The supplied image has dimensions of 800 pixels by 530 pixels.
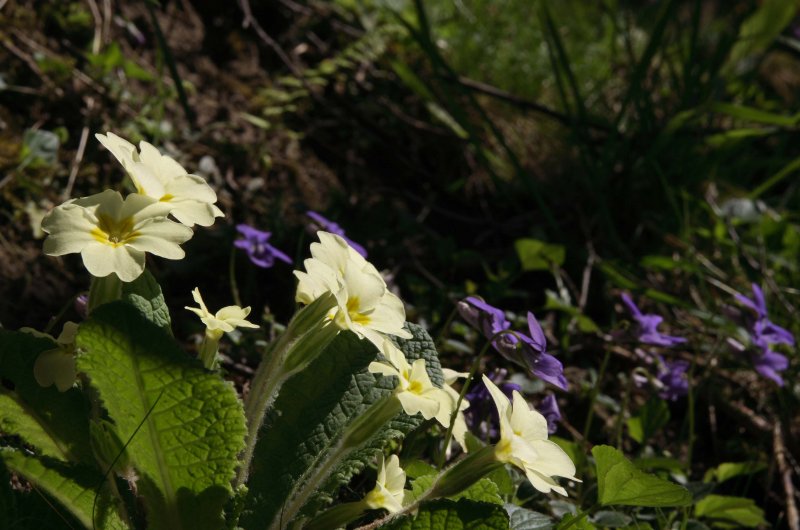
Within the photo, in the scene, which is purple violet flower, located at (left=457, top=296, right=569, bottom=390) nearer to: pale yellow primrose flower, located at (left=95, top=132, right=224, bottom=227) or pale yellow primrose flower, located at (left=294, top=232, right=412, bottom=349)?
pale yellow primrose flower, located at (left=294, top=232, right=412, bottom=349)

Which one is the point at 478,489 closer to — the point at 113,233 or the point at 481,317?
the point at 481,317

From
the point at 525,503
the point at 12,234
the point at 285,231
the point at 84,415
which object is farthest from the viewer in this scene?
the point at 285,231

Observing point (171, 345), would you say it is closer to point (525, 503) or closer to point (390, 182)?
point (525, 503)

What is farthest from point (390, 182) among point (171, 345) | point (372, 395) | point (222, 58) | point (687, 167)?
point (171, 345)

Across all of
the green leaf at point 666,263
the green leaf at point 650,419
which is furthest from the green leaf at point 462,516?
the green leaf at point 666,263

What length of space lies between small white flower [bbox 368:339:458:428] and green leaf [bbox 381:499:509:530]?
12 centimetres

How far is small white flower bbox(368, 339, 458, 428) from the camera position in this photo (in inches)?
43.6

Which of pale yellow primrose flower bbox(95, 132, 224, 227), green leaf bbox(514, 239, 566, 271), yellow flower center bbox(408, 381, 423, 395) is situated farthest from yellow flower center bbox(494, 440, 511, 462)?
green leaf bbox(514, 239, 566, 271)

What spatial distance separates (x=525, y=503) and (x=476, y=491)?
1.68ft

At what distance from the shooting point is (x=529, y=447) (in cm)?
115

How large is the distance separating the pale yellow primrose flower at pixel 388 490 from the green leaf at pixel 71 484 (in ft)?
1.07

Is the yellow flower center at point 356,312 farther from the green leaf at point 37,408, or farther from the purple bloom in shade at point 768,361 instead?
the purple bloom in shade at point 768,361

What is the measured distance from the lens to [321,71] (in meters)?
3.27

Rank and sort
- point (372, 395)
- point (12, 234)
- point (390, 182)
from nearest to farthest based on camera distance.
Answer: point (372, 395) → point (12, 234) → point (390, 182)
